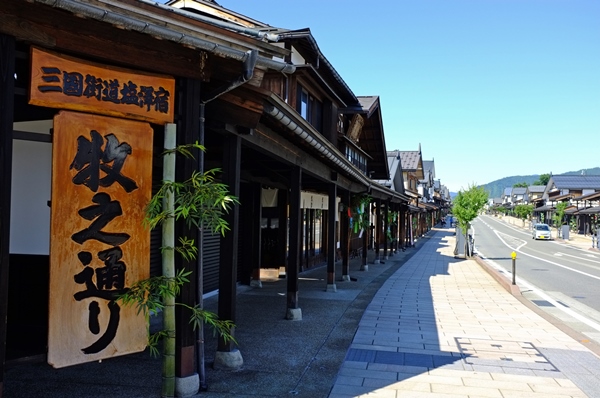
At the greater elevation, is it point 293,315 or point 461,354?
point 293,315

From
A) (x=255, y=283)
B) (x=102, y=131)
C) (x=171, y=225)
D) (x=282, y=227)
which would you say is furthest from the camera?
(x=282, y=227)

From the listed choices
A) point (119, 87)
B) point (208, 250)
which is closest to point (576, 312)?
point (208, 250)

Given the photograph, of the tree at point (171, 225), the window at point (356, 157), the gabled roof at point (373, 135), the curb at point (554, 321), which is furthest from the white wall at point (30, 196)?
the window at point (356, 157)

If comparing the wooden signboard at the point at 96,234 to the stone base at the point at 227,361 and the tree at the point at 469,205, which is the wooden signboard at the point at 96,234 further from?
the tree at the point at 469,205

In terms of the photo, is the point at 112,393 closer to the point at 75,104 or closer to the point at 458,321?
the point at 75,104

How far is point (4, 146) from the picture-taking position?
3895 millimetres

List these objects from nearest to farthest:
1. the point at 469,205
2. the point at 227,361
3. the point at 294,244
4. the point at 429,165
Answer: the point at 227,361 < the point at 294,244 < the point at 469,205 < the point at 429,165

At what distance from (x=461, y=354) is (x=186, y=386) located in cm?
439

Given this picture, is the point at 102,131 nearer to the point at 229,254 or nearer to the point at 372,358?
the point at 229,254

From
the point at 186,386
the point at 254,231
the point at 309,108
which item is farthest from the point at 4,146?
the point at 309,108

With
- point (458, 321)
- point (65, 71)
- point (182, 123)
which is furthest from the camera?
point (458, 321)

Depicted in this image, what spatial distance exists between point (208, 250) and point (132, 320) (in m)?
6.89

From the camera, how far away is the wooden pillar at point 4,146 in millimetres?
3875

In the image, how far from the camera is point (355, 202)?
17.6 m
